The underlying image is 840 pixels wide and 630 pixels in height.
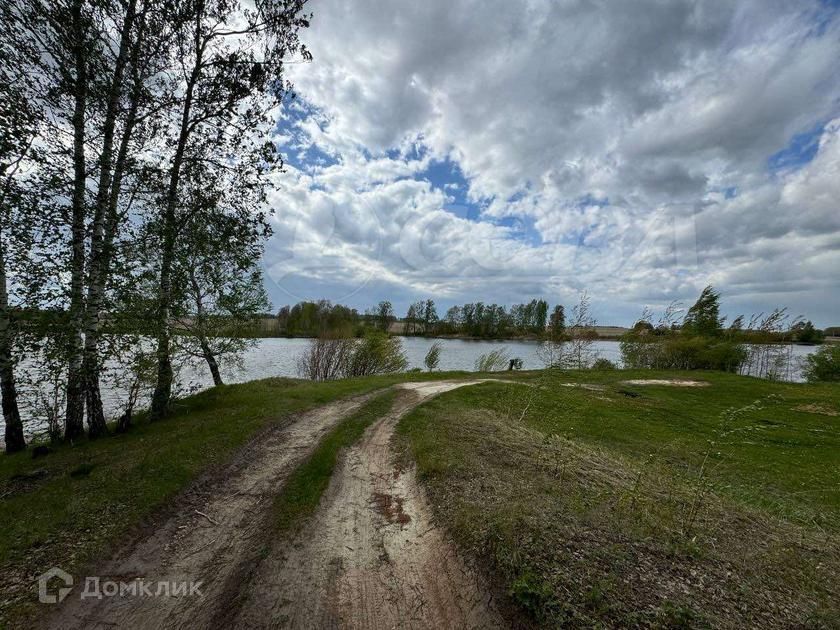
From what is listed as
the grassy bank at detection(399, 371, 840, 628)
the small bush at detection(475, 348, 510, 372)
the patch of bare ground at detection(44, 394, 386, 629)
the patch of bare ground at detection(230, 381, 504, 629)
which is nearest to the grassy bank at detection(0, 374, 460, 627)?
the patch of bare ground at detection(44, 394, 386, 629)

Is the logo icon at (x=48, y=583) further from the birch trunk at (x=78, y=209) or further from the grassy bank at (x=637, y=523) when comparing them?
the birch trunk at (x=78, y=209)

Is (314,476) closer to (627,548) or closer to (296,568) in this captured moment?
(296,568)

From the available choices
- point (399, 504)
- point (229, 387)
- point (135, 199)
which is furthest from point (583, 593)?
point (229, 387)

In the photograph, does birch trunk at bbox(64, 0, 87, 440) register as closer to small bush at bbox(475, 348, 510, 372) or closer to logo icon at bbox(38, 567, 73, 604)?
logo icon at bbox(38, 567, 73, 604)

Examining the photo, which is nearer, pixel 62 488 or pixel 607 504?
pixel 607 504

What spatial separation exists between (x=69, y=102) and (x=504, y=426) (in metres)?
14.6

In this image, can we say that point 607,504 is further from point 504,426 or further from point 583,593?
point 504,426

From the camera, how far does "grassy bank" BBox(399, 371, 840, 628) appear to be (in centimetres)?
356

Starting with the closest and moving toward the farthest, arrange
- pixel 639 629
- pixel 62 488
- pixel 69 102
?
pixel 639 629, pixel 62 488, pixel 69 102

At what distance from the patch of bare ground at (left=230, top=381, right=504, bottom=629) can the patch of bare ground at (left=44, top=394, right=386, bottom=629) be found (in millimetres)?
438

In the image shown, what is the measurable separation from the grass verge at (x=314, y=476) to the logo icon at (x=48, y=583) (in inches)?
94.4

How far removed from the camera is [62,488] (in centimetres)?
653

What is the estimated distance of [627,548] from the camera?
14.4ft

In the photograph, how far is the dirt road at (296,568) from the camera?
145 inches
